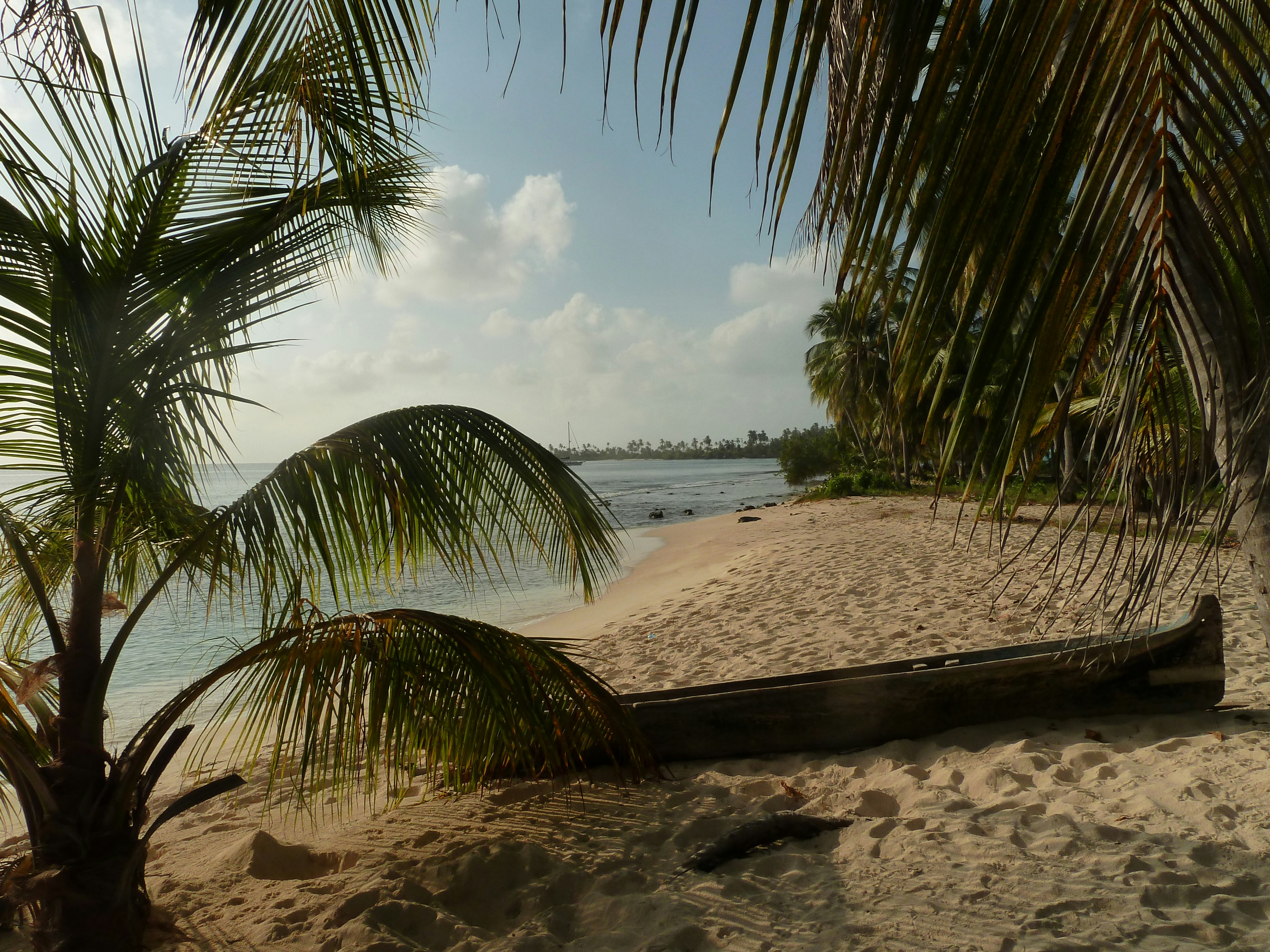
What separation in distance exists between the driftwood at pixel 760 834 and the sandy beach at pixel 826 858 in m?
0.05

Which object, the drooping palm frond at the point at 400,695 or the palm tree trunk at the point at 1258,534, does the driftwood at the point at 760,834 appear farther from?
the palm tree trunk at the point at 1258,534

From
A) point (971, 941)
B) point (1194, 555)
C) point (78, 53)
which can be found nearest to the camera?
point (78, 53)

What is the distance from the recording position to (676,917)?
266 centimetres

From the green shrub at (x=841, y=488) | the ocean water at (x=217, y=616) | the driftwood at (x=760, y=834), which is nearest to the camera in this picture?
the driftwood at (x=760, y=834)

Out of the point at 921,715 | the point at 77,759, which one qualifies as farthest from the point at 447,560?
the point at 921,715

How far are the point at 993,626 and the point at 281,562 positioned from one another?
581 cm

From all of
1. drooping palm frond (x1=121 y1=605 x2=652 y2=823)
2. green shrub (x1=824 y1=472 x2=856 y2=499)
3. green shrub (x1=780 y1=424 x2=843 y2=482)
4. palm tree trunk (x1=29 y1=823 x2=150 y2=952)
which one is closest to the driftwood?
drooping palm frond (x1=121 y1=605 x2=652 y2=823)

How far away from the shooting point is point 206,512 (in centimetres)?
309

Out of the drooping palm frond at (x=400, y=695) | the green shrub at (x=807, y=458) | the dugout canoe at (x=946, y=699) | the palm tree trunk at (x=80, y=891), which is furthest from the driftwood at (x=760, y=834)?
the green shrub at (x=807, y=458)

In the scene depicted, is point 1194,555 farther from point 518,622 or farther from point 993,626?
point 518,622

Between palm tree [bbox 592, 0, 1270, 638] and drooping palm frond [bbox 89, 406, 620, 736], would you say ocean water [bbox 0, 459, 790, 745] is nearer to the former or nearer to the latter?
drooping palm frond [bbox 89, 406, 620, 736]

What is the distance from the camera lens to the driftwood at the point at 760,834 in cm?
301

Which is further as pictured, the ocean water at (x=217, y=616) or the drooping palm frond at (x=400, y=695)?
the ocean water at (x=217, y=616)

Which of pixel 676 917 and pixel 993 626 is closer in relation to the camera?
pixel 676 917
